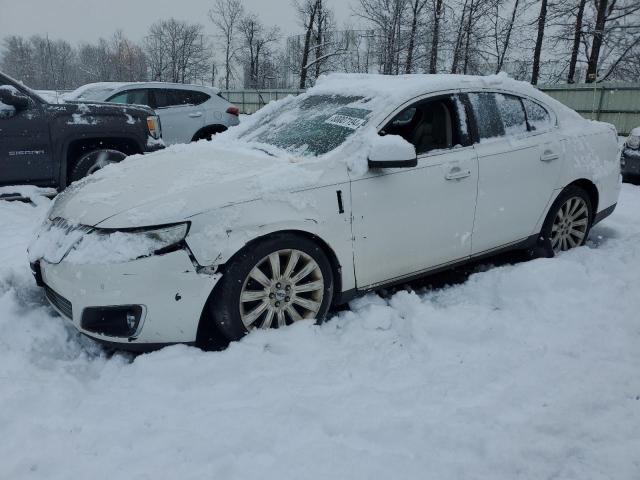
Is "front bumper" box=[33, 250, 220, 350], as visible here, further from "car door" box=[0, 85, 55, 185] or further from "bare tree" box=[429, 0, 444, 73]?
"bare tree" box=[429, 0, 444, 73]

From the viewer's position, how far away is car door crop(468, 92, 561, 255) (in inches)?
146

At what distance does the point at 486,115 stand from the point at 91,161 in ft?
15.3

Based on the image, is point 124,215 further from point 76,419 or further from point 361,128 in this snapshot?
point 361,128

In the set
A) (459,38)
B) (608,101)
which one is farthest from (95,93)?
(459,38)

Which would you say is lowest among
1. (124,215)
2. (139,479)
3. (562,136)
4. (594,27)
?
(139,479)

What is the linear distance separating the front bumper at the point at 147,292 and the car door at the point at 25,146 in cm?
365

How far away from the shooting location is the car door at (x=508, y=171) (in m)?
3.71

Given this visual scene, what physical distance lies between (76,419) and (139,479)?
0.54 metres

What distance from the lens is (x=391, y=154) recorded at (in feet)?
10.1

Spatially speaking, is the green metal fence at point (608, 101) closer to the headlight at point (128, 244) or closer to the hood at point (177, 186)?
the hood at point (177, 186)

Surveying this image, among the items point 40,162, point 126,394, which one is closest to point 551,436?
point 126,394

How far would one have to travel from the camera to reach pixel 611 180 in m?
4.54

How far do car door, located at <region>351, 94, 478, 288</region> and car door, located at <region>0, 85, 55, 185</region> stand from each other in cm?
426

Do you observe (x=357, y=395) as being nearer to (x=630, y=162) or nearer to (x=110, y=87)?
(x=630, y=162)
